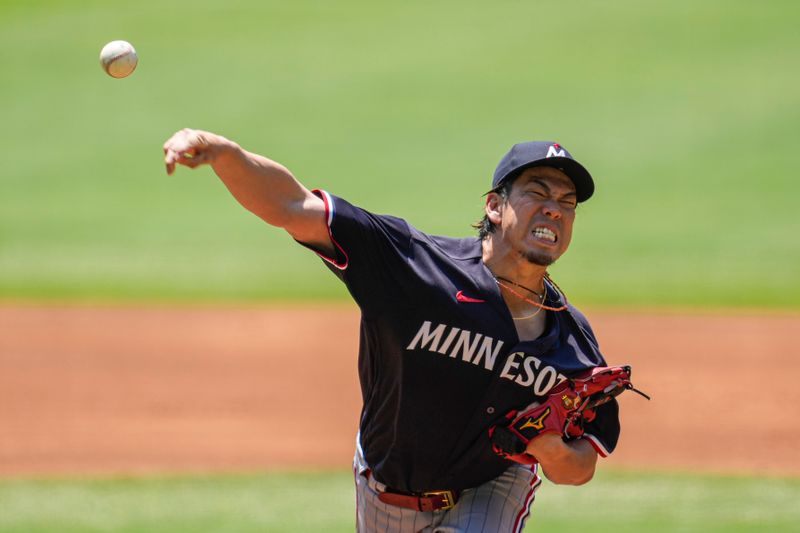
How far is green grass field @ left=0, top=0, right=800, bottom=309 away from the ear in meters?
10.9

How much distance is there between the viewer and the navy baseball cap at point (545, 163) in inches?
171

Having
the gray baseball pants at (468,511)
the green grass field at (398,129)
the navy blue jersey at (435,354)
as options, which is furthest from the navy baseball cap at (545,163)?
the green grass field at (398,129)

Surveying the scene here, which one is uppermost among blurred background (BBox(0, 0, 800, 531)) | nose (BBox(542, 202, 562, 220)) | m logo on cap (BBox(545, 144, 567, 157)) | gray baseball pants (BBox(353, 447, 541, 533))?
blurred background (BBox(0, 0, 800, 531))

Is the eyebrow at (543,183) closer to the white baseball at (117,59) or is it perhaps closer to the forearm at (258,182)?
the forearm at (258,182)

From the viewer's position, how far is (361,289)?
4105mm

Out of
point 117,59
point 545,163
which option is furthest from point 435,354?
point 117,59

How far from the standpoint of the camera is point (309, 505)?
7.99 meters

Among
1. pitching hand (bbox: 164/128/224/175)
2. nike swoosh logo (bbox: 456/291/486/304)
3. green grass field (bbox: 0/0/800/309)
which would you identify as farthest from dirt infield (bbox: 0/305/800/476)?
pitching hand (bbox: 164/128/224/175)

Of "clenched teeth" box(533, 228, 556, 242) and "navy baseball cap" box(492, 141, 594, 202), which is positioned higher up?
"navy baseball cap" box(492, 141, 594, 202)

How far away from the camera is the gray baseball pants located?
4387 mm

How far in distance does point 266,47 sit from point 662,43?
9.08 meters

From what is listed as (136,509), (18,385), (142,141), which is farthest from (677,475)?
(142,141)

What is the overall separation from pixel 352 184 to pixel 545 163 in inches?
638

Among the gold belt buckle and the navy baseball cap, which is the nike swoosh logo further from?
the gold belt buckle
